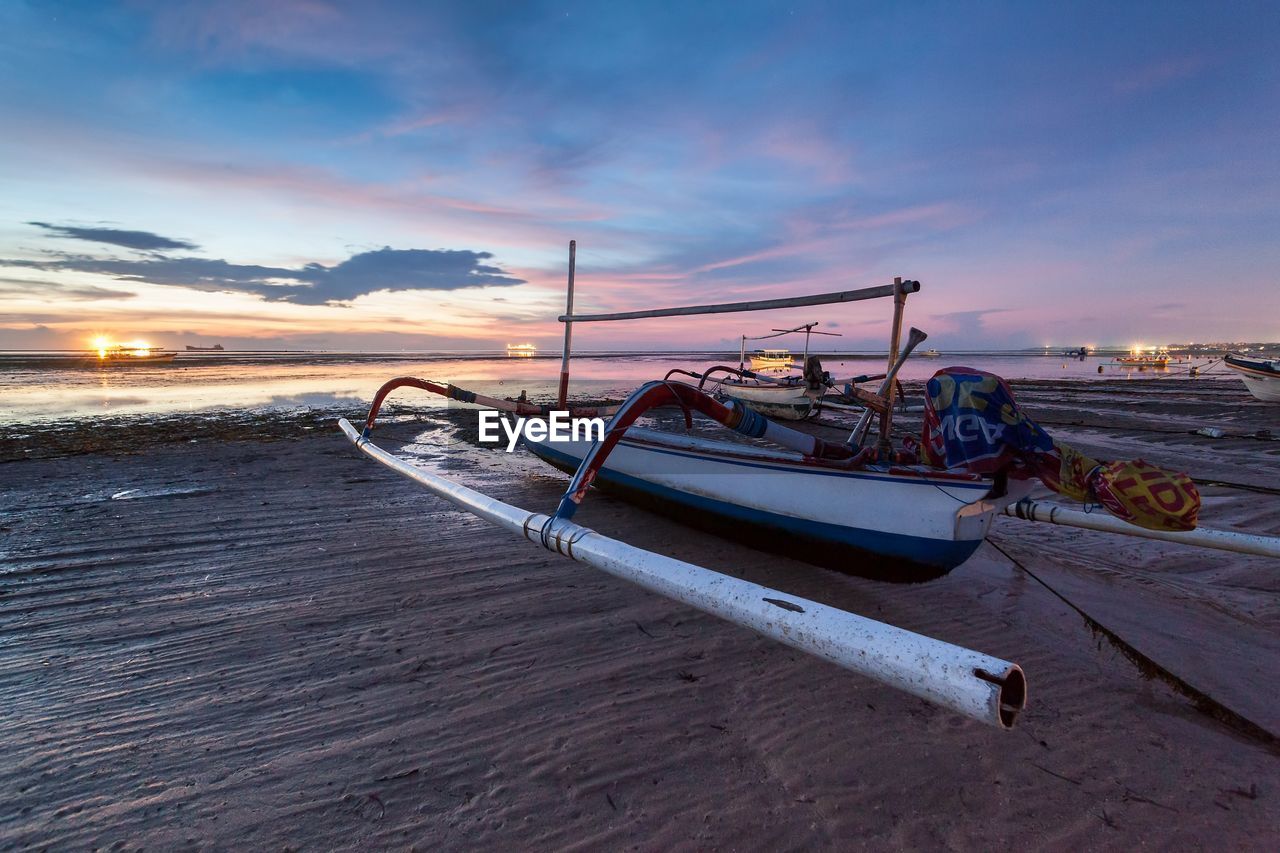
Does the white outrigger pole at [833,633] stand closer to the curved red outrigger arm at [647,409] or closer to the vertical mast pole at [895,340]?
the curved red outrigger arm at [647,409]

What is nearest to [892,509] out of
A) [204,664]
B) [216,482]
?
[204,664]

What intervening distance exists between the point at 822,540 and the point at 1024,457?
1413mm

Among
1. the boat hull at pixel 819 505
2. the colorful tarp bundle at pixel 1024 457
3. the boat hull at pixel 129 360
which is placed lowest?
the boat hull at pixel 129 360

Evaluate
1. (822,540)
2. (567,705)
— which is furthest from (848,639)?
(822,540)

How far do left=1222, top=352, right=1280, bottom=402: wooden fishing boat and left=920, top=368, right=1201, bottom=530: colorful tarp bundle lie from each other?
21252 mm

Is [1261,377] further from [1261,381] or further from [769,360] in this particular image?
[769,360]

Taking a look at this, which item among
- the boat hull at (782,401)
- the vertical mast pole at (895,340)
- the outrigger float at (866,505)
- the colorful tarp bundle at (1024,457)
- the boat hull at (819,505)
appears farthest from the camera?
the boat hull at (782,401)

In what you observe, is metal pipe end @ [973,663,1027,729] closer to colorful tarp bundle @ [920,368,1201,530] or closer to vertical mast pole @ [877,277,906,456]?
colorful tarp bundle @ [920,368,1201,530]

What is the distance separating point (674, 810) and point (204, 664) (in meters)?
2.68

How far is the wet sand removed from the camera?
2.01 meters

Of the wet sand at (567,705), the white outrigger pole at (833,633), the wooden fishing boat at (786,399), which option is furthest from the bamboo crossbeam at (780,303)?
the wooden fishing boat at (786,399)

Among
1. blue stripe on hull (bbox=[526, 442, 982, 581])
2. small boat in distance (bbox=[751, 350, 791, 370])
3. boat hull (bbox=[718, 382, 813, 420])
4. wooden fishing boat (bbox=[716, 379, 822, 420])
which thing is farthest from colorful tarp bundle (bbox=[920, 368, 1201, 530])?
small boat in distance (bbox=[751, 350, 791, 370])

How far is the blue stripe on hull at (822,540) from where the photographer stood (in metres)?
3.36

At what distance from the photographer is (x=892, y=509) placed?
3.40 meters
